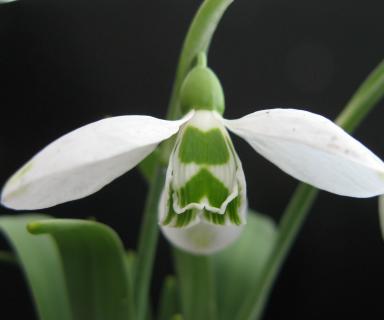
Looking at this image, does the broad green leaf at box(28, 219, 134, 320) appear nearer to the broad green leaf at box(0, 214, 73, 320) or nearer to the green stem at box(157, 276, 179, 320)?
the broad green leaf at box(0, 214, 73, 320)

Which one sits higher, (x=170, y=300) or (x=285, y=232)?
(x=285, y=232)

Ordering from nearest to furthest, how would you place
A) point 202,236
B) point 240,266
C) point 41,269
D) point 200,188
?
point 200,188
point 202,236
point 41,269
point 240,266

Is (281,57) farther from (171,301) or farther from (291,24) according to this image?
(171,301)

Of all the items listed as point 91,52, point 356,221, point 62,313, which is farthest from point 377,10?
point 62,313

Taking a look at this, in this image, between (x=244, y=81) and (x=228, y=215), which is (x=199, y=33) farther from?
(x=244, y=81)

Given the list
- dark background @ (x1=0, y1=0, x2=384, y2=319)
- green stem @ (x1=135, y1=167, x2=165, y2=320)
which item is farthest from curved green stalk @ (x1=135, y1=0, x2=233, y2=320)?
dark background @ (x1=0, y1=0, x2=384, y2=319)

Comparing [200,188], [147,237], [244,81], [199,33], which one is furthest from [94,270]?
[244,81]
